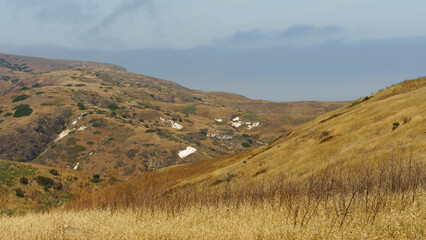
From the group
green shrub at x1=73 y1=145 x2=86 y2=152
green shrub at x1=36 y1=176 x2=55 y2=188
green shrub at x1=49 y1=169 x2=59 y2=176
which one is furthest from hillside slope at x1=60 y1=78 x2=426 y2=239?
green shrub at x1=73 y1=145 x2=86 y2=152

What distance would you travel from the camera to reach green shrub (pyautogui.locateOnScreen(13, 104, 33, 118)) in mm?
134875

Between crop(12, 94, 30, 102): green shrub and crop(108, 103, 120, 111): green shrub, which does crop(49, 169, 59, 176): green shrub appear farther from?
crop(108, 103, 120, 111): green shrub

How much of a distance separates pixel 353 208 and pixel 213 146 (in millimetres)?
133320

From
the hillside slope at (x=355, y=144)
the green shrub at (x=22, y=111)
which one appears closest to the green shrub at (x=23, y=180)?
the hillside slope at (x=355, y=144)

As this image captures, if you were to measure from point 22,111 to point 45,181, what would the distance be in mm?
97840

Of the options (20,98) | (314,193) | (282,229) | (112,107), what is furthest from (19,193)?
(112,107)

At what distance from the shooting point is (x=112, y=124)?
443ft

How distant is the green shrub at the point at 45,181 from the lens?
59.5 m

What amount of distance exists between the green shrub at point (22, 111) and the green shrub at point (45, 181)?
92.7m

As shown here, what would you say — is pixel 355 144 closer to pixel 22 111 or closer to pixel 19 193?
pixel 19 193

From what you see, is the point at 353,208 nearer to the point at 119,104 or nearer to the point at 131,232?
the point at 131,232

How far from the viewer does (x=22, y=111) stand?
452 ft

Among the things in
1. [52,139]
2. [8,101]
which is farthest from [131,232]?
[8,101]

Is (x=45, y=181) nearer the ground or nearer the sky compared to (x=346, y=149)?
nearer the ground
